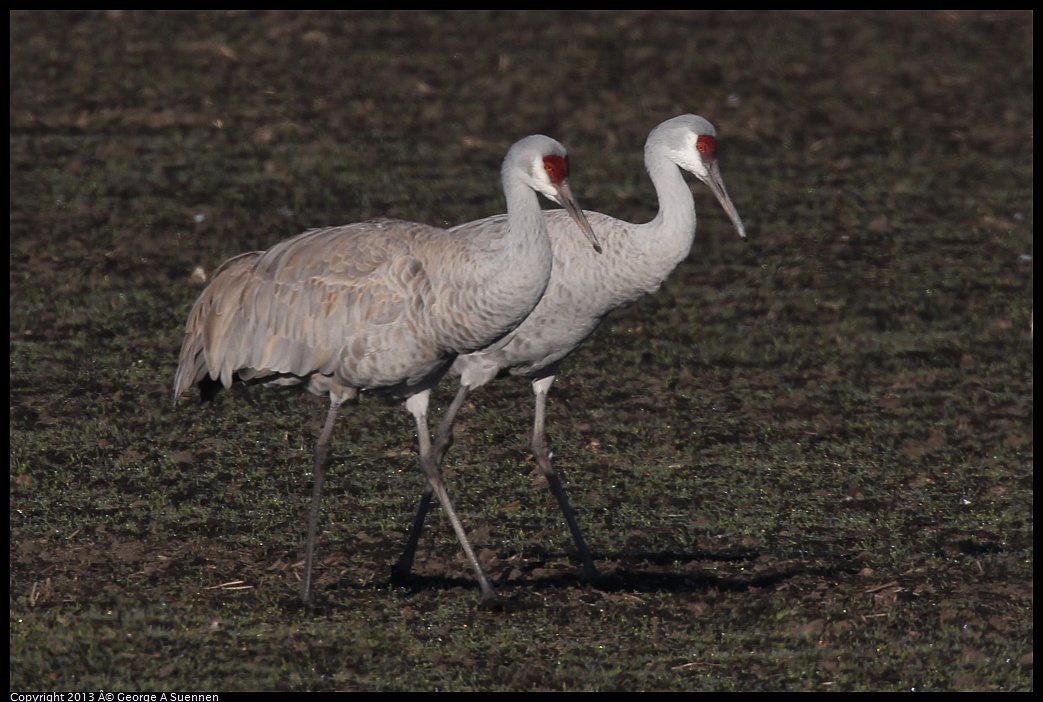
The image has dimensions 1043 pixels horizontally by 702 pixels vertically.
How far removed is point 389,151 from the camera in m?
11.9

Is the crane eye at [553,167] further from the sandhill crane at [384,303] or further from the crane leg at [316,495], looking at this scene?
the crane leg at [316,495]

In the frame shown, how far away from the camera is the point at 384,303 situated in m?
6.47

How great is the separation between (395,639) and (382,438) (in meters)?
2.15

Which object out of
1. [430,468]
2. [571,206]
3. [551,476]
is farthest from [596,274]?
[430,468]

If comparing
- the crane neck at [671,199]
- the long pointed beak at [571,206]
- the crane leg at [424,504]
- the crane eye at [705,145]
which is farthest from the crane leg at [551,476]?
the crane eye at [705,145]

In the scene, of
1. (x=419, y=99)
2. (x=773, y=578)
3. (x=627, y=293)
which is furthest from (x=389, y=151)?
(x=773, y=578)

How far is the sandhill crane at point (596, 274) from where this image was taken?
6906 mm

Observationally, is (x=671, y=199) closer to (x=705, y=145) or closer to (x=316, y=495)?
(x=705, y=145)

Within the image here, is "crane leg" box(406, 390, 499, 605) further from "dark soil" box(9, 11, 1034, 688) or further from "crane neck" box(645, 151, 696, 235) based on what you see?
"crane neck" box(645, 151, 696, 235)

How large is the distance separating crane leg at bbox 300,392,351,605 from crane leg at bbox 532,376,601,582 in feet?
3.06

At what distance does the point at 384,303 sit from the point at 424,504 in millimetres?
899

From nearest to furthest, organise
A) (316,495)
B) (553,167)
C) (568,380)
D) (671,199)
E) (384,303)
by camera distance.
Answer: (553,167) → (384,303) → (316,495) → (671,199) → (568,380)

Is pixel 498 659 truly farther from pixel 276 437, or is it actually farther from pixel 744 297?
pixel 744 297

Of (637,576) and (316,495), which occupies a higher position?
(316,495)
